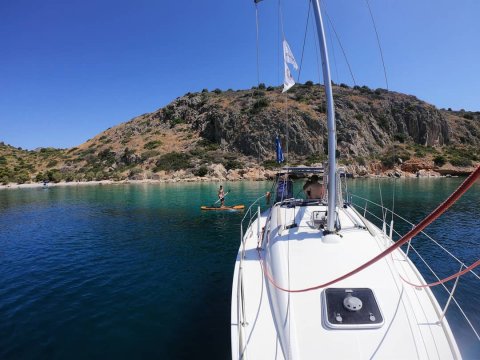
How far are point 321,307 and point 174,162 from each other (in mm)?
77083

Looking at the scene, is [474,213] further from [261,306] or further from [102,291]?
[102,291]

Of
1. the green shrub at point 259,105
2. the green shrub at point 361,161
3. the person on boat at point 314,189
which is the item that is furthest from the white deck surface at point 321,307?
the green shrub at point 259,105

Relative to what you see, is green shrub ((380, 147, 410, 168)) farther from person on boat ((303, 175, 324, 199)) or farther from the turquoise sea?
person on boat ((303, 175, 324, 199))

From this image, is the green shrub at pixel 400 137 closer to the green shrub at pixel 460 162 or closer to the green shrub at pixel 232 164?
the green shrub at pixel 460 162

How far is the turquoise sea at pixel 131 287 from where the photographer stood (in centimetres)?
701

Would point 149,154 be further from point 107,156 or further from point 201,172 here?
point 201,172

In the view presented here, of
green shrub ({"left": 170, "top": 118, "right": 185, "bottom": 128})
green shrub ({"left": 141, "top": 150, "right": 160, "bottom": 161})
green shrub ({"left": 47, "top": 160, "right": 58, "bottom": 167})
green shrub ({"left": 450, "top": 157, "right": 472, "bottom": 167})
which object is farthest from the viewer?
green shrub ({"left": 170, "top": 118, "right": 185, "bottom": 128})

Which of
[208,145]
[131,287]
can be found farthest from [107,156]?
[131,287]

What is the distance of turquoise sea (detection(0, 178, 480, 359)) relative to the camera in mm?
7008

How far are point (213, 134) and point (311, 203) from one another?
84.1 m

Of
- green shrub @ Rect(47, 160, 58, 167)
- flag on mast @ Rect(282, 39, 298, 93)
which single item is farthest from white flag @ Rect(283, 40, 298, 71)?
green shrub @ Rect(47, 160, 58, 167)

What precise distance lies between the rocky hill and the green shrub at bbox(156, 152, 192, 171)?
0.29 meters

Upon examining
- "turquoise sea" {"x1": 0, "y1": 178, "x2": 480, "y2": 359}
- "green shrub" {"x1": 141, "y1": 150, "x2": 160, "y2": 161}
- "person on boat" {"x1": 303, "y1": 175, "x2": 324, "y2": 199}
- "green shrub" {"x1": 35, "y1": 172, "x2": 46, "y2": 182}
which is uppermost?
"green shrub" {"x1": 141, "y1": 150, "x2": 160, "y2": 161}

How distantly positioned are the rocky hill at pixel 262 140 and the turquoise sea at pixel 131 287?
51475 millimetres
